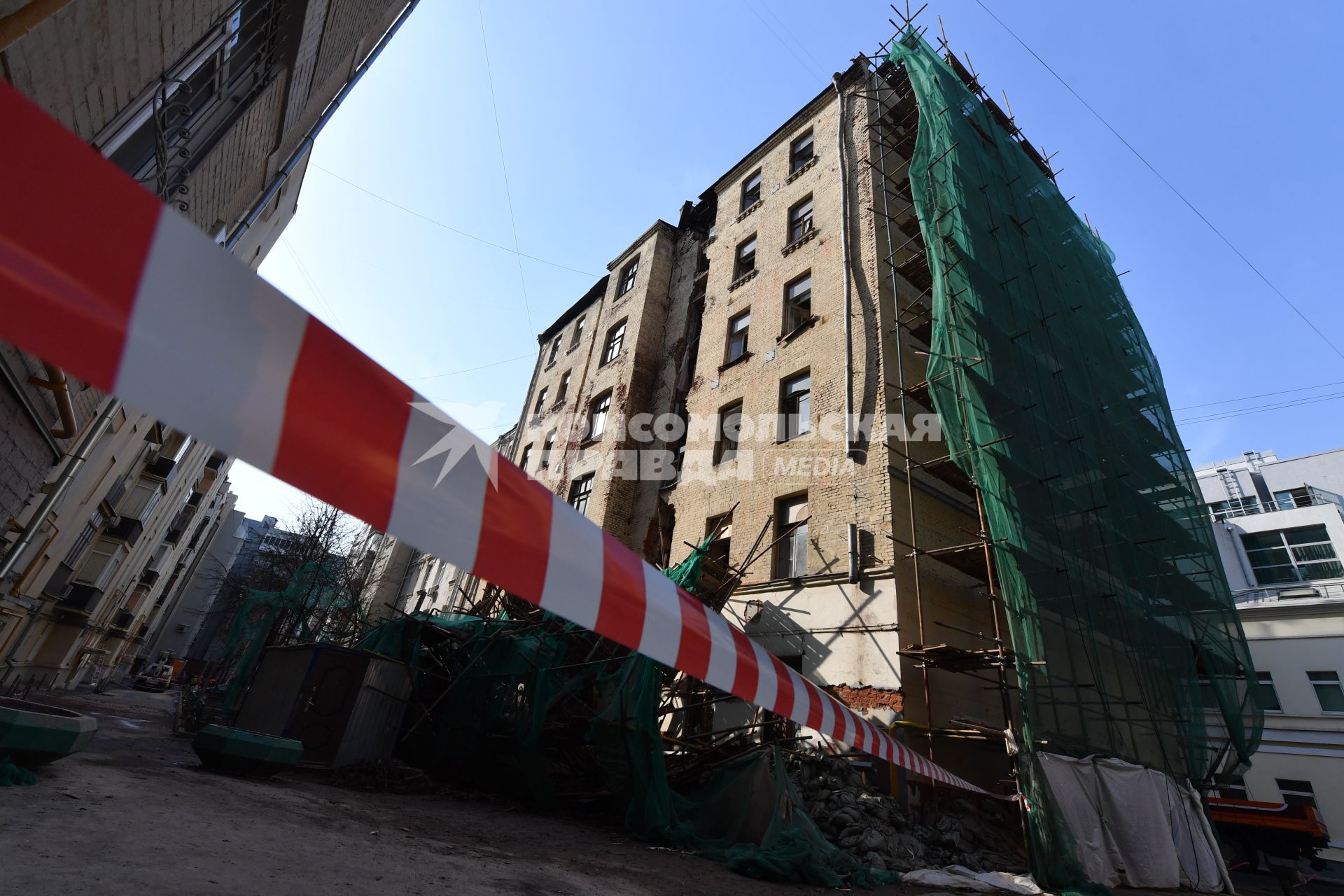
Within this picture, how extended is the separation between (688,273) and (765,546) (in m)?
12.3

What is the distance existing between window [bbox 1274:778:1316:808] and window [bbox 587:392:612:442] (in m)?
26.4

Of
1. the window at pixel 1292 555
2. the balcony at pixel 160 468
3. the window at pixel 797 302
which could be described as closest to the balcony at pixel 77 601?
the balcony at pixel 160 468

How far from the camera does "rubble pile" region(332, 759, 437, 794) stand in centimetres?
936

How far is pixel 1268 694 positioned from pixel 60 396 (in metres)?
34.5

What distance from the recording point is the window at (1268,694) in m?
22.8

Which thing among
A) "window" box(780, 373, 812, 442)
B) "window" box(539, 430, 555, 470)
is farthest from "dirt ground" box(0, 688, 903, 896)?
"window" box(539, 430, 555, 470)

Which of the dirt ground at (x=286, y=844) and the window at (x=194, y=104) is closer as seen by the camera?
the dirt ground at (x=286, y=844)

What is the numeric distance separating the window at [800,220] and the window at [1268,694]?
936 inches

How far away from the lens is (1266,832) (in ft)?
47.0

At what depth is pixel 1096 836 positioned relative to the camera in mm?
8078

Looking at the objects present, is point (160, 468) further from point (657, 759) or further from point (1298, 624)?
point (1298, 624)

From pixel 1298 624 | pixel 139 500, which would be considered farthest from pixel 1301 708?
pixel 139 500

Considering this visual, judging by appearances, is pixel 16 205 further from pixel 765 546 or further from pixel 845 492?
pixel 765 546

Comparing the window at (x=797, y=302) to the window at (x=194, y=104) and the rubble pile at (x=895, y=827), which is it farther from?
the window at (x=194, y=104)
